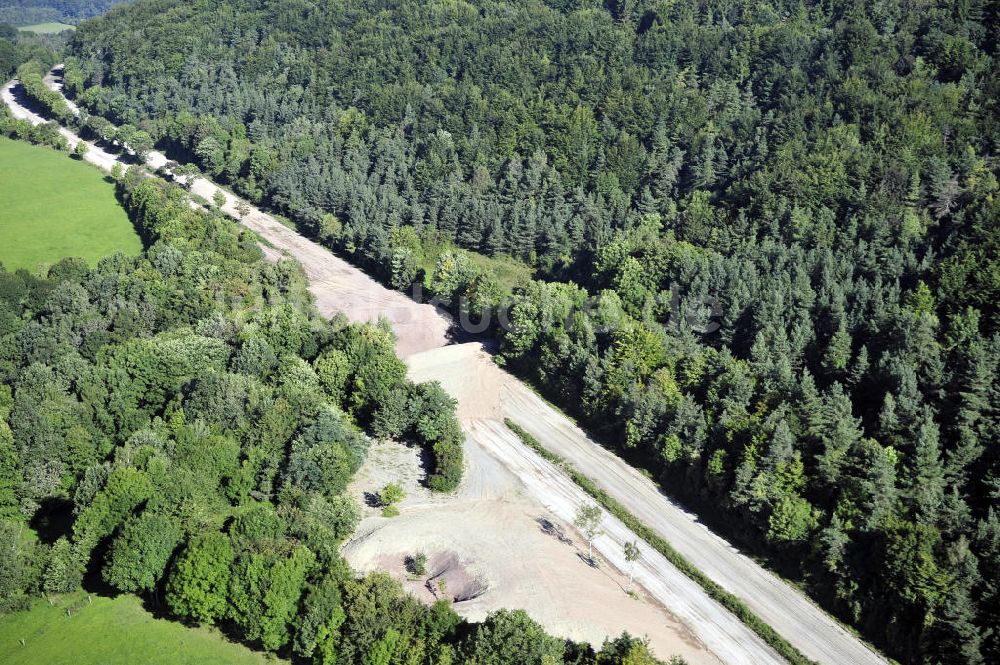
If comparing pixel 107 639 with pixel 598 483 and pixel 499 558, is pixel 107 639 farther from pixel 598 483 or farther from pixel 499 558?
pixel 598 483

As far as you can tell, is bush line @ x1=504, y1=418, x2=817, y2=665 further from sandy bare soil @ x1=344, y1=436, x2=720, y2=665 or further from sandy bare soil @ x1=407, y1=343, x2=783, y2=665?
sandy bare soil @ x1=344, y1=436, x2=720, y2=665

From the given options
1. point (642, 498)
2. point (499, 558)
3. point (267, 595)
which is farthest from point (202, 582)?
point (642, 498)

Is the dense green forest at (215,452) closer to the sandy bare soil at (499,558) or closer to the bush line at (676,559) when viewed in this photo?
the sandy bare soil at (499,558)

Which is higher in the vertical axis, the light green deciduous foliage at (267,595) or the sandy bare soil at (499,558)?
the light green deciduous foliage at (267,595)

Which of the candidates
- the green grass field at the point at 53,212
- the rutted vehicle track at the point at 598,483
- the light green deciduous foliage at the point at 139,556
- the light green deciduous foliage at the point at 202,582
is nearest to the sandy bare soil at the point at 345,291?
the rutted vehicle track at the point at 598,483

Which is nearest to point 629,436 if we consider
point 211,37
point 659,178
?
point 659,178
